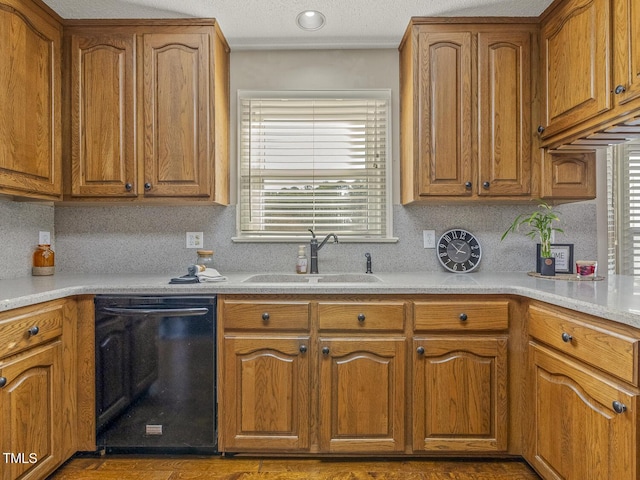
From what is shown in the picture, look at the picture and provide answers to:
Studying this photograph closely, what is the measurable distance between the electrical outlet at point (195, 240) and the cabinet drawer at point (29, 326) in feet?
2.76

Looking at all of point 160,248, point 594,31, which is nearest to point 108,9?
point 160,248

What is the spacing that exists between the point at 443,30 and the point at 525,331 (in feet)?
5.44

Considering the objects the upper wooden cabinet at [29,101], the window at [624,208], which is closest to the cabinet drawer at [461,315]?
the window at [624,208]

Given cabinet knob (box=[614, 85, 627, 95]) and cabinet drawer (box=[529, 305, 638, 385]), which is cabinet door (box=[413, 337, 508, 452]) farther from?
cabinet knob (box=[614, 85, 627, 95])

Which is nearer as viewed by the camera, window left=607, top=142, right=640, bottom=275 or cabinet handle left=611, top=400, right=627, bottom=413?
cabinet handle left=611, top=400, right=627, bottom=413

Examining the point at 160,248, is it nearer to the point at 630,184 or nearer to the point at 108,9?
the point at 108,9

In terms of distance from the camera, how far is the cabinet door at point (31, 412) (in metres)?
1.54

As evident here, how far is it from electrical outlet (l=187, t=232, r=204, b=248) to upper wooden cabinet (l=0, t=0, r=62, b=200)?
75 centimetres

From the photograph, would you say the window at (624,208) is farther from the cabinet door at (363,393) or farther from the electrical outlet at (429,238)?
the cabinet door at (363,393)

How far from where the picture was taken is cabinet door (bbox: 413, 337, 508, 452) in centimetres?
190

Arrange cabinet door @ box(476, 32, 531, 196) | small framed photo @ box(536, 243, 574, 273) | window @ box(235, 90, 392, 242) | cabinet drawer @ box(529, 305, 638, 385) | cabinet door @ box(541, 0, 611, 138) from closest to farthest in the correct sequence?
cabinet drawer @ box(529, 305, 638, 385)
cabinet door @ box(541, 0, 611, 138)
cabinet door @ box(476, 32, 531, 196)
small framed photo @ box(536, 243, 574, 273)
window @ box(235, 90, 392, 242)

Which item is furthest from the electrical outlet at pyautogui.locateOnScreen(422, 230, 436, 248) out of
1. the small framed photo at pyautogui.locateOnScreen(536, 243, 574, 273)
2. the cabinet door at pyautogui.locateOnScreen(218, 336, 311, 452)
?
the cabinet door at pyautogui.locateOnScreen(218, 336, 311, 452)

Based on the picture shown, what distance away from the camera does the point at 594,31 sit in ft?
5.82

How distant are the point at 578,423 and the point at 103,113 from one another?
269 cm
